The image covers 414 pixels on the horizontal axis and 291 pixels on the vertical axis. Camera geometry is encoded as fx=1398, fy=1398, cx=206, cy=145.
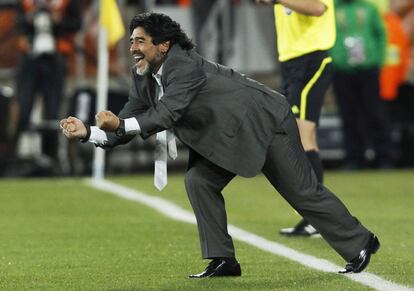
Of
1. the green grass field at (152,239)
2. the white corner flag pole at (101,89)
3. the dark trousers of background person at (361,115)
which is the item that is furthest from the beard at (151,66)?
the dark trousers of background person at (361,115)

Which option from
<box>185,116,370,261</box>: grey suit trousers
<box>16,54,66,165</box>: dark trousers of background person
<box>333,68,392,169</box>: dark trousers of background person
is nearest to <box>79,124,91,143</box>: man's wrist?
<box>185,116,370,261</box>: grey suit trousers

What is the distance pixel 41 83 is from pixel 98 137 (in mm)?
9723

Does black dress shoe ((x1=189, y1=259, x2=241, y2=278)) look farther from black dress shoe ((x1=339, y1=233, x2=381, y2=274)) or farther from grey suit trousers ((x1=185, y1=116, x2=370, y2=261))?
black dress shoe ((x1=339, y1=233, x2=381, y2=274))

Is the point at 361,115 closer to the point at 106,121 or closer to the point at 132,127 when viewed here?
the point at 132,127

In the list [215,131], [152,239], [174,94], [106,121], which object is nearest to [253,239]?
[152,239]

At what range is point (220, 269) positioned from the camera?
25.9 ft

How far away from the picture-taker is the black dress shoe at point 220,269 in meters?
7.88

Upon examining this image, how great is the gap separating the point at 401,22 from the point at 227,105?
506 inches

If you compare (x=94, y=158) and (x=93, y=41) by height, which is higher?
(x=93, y=41)

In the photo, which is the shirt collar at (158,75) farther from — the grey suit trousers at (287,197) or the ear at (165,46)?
the grey suit trousers at (287,197)

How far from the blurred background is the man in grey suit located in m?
9.01

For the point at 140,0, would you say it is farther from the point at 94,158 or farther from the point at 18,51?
the point at 94,158

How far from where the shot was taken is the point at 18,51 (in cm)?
1909

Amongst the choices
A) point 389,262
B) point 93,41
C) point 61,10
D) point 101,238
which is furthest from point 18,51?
point 389,262
